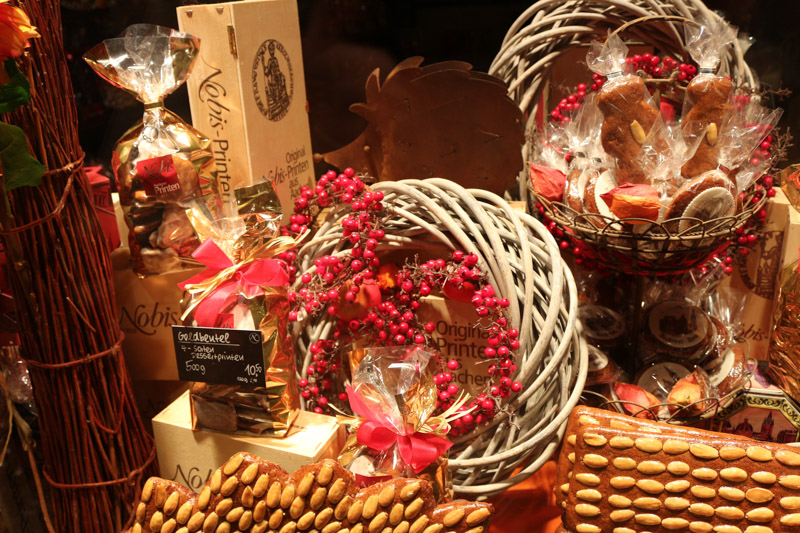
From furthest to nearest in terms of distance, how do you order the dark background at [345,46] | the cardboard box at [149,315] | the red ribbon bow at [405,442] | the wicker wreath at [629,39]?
the dark background at [345,46]
the cardboard box at [149,315]
the wicker wreath at [629,39]
the red ribbon bow at [405,442]

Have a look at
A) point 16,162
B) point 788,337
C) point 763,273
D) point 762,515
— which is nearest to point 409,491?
point 762,515

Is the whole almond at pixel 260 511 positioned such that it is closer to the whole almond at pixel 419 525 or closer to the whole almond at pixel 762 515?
the whole almond at pixel 419 525

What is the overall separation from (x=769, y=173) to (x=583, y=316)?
49 cm

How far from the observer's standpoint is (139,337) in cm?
138

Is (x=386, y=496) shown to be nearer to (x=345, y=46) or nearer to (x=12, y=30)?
(x=12, y=30)

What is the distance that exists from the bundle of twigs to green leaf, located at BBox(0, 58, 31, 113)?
0.23 feet

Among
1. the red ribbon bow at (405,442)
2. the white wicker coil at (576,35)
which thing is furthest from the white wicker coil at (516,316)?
the white wicker coil at (576,35)

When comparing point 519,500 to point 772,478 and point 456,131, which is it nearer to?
point 772,478

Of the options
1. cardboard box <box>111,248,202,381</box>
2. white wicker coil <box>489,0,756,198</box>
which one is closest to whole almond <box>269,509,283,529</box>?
cardboard box <box>111,248,202,381</box>

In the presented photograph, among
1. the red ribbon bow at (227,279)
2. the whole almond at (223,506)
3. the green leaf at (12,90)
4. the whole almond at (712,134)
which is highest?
the green leaf at (12,90)

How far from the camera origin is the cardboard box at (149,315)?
135 cm

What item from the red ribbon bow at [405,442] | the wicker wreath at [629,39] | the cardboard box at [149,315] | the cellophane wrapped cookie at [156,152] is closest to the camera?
the red ribbon bow at [405,442]

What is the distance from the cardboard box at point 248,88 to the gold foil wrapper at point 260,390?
0.32 metres

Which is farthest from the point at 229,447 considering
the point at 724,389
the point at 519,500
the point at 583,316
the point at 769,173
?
the point at 769,173
